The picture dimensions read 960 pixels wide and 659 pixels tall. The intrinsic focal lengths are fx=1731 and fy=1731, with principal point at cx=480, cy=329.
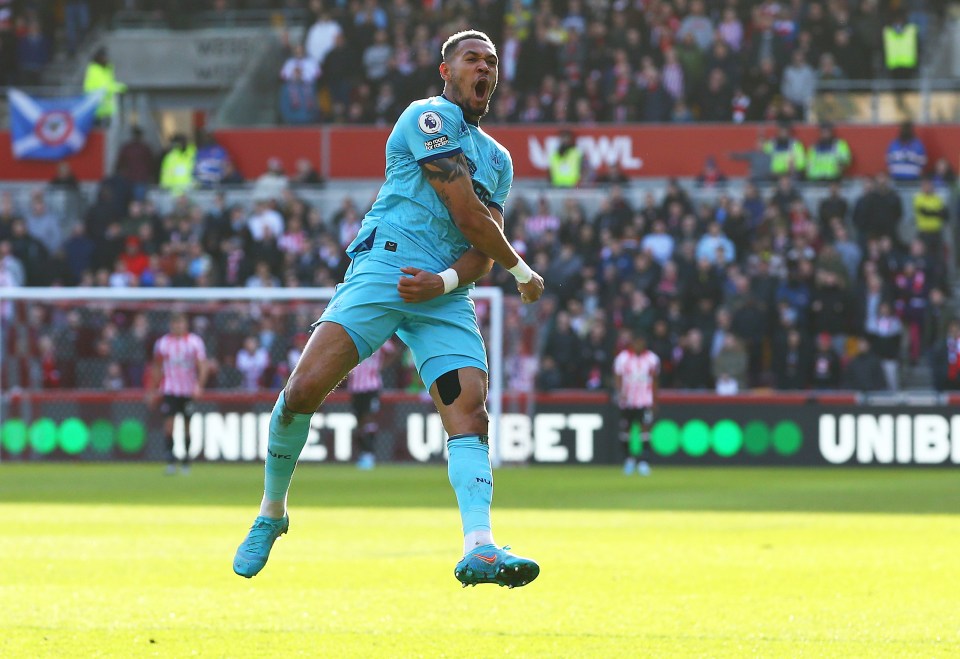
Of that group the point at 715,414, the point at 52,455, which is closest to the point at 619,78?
the point at 715,414

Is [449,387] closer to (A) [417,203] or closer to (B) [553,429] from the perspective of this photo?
(A) [417,203]

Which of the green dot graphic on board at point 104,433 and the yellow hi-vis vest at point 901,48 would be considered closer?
the green dot graphic on board at point 104,433

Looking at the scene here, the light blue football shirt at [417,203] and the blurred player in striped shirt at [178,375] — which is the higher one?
the light blue football shirt at [417,203]

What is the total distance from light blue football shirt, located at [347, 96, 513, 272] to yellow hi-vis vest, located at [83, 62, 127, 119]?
24.1 m

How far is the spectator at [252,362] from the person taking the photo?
23.5m

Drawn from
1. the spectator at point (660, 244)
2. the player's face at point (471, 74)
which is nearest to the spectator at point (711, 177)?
the spectator at point (660, 244)

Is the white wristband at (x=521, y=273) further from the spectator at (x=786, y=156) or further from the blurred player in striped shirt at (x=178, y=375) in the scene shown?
the spectator at (x=786, y=156)

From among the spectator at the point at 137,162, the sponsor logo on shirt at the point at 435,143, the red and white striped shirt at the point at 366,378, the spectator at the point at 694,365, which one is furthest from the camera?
the spectator at the point at 137,162

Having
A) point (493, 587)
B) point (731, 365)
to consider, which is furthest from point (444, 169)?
point (731, 365)

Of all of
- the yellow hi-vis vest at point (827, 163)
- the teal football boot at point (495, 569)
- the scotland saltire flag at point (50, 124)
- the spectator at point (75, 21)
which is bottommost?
the teal football boot at point (495, 569)

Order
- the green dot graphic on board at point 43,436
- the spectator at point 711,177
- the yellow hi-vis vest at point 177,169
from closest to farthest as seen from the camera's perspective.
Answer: the green dot graphic on board at point 43,436 → the spectator at point 711,177 → the yellow hi-vis vest at point 177,169

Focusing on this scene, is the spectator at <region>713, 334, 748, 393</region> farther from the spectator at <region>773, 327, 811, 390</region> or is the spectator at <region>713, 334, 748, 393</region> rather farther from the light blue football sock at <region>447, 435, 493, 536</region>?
the light blue football sock at <region>447, 435, 493, 536</region>

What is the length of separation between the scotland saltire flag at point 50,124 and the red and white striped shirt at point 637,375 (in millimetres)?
12643

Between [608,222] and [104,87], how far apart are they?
398 inches
